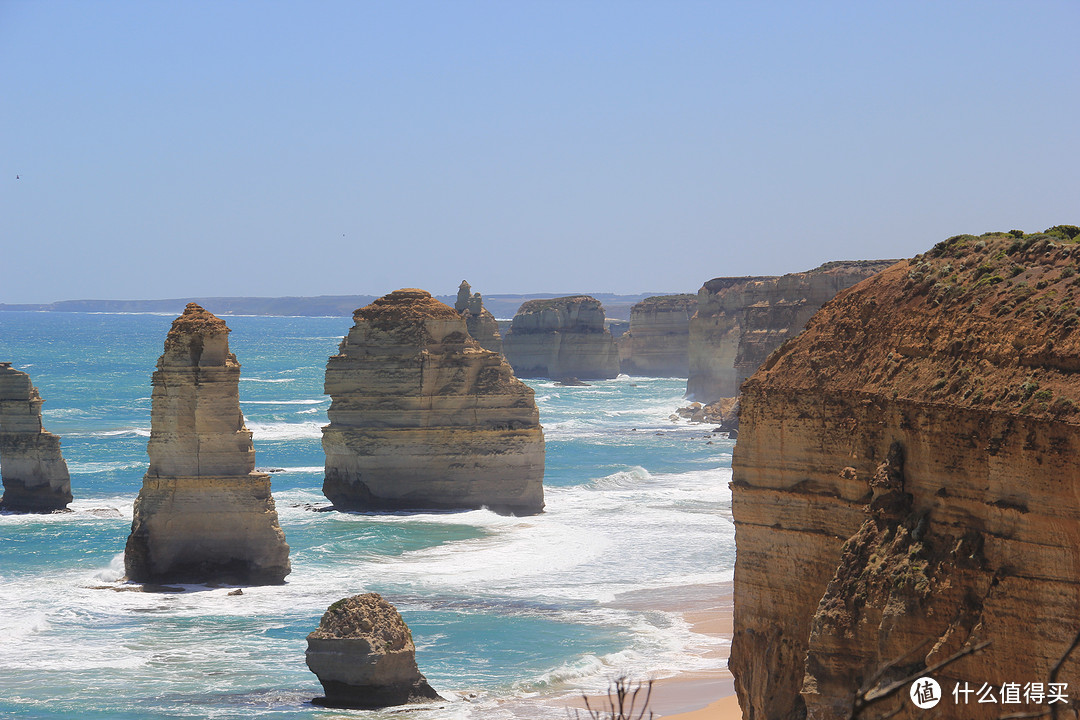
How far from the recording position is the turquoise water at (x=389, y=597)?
23344 millimetres

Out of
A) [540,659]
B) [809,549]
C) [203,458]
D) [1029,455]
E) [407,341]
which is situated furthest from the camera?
[407,341]

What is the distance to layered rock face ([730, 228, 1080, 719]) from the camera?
12062mm

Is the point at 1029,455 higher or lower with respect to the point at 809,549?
higher

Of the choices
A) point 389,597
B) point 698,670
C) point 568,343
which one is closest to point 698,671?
point 698,670

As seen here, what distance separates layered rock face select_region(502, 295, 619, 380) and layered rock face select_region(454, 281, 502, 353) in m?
53.5

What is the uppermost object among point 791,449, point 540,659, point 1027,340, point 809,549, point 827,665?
point 1027,340

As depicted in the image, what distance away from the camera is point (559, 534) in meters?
40.1

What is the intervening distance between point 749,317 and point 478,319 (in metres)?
15.8

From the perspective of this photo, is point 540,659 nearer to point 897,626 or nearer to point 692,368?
point 897,626

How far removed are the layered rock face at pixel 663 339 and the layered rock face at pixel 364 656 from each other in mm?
111920

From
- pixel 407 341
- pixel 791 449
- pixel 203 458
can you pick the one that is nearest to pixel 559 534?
pixel 407 341

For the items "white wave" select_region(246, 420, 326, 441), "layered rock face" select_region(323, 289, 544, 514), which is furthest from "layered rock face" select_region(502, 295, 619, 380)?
"layered rock face" select_region(323, 289, 544, 514)

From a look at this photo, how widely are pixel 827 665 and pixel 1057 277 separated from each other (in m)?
4.54

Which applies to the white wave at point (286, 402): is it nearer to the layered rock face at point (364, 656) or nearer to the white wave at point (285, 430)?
the white wave at point (285, 430)
